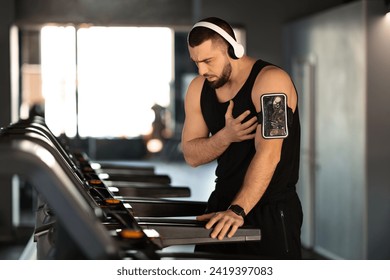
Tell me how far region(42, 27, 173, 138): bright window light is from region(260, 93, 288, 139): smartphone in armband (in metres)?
5.36

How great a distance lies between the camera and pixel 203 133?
9.36 feet

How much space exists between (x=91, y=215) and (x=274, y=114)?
98 centimetres

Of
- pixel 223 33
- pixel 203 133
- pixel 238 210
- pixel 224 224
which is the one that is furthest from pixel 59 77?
pixel 224 224

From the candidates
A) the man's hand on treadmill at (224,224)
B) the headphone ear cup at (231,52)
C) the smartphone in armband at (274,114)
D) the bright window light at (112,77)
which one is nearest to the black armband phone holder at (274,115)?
the smartphone in armband at (274,114)

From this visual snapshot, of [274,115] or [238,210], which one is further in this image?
[274,115]

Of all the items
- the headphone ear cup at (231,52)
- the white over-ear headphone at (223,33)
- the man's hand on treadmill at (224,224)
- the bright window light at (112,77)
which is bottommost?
the man's hand on treadmill at (224,224)

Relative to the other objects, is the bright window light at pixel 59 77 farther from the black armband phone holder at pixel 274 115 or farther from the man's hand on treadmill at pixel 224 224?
the man's hand on treadmill at pixel 224 224

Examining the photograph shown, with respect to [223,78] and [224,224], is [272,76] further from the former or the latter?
[224,224]

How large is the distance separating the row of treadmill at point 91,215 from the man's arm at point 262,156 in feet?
0.56

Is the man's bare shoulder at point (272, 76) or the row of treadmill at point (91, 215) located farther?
the man's bare shoulder at point (272, 76)

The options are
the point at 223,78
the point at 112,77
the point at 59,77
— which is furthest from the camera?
the point at 112,77

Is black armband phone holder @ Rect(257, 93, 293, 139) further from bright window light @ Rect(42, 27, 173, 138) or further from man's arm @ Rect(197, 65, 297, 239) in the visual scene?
bright window light @ Rect(42, 27, 173, 138)

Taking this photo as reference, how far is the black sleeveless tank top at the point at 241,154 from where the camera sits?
261 cm

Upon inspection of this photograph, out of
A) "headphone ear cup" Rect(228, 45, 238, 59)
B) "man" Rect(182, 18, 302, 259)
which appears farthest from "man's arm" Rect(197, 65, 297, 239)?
"headphone ear cup" Rect(228, 45, 238, 59)
